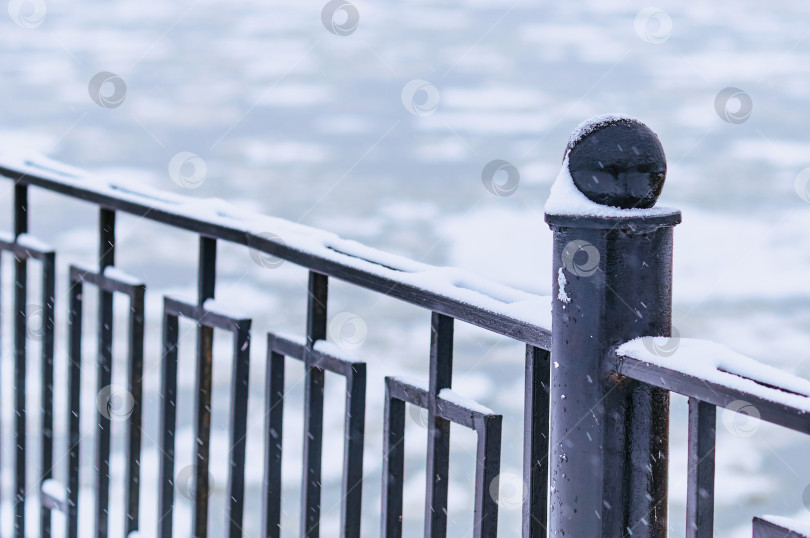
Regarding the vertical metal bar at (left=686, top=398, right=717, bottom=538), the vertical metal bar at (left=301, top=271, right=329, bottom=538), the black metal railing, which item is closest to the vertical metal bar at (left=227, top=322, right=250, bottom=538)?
the black metal railing

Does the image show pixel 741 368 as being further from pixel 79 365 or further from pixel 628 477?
pixel 79 365

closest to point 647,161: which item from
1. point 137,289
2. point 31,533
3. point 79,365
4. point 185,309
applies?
point 185,309

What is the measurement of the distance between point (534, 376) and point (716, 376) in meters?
0.40

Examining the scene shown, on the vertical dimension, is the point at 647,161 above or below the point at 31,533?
above

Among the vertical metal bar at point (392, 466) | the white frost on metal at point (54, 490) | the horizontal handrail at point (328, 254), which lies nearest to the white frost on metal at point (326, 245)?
the horizontal handrail at point (328, 254)

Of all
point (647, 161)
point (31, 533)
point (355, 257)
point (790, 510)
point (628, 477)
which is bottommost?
point (790, 510)

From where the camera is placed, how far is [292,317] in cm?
1120

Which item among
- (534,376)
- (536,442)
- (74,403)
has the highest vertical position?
(534,376)

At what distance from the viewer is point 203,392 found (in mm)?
2379

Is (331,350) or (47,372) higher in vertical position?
(331,350)

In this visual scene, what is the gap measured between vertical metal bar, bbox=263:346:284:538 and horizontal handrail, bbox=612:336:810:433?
0.88 m

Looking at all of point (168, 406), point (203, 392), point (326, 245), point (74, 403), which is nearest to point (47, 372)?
point (74, 403)

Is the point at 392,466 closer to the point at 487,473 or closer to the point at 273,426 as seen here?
the point at 487,473

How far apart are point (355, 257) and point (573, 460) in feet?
2.02
